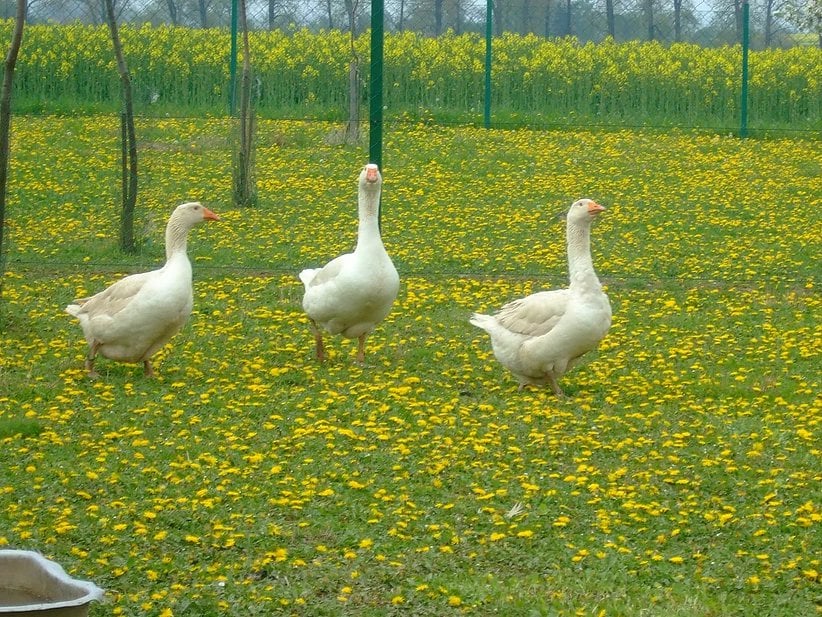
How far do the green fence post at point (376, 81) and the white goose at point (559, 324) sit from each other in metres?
4.28

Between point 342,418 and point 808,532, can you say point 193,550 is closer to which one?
point 342,418

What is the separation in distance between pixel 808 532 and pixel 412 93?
623 inches

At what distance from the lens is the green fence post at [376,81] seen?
1341 cm

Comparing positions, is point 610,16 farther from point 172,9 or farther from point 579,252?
point 579,252

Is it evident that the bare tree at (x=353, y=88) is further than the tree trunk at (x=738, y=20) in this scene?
No

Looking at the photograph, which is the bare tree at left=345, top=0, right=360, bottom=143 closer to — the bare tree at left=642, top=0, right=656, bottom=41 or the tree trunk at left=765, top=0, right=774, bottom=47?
the bare tree at left=642, top=0, right=656, bottom=41

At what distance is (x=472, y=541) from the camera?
6438 millimetres

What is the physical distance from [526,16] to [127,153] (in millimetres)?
9022

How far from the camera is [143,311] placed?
357 inches

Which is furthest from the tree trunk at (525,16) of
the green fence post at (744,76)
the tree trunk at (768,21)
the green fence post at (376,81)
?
the green fence post at (376,81)

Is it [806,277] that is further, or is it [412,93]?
[412,93]

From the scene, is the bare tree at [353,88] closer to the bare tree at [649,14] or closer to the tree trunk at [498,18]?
the tree trunk at [498,18]

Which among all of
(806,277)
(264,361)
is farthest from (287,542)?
(806,277)

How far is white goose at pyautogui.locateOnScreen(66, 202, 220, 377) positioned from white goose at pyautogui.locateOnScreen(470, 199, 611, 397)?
7.35 feet
